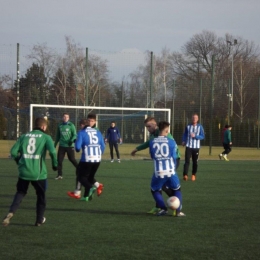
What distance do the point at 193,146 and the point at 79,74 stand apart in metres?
16.9

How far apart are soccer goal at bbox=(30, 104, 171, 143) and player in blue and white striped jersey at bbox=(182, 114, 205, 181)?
12489 mm

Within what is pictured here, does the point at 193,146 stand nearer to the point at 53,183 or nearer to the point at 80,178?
the point at 53,183

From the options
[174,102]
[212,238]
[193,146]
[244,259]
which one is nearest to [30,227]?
[212,238]

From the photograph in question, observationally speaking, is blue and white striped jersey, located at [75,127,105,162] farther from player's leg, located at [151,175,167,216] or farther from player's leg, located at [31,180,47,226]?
player's leg, located at [31,180,47,226]

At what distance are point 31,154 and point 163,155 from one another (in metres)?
2.34

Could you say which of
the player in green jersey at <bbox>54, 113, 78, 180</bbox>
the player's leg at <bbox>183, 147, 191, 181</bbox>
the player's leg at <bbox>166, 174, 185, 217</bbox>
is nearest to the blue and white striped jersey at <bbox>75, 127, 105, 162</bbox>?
the player's leg at <bbox>166, 174, 185, 217</bbox>

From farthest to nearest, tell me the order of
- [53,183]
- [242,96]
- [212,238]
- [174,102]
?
1. [242,96]
2. [174,102]
3. [53,183]
4. [212,238]

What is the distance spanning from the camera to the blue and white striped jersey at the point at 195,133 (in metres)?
18.3

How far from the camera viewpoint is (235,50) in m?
69.4

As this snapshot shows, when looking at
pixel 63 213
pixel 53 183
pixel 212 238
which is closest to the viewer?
pixel 212 238

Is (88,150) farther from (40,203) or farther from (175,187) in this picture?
(40,203)

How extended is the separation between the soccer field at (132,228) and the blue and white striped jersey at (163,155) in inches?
30.1

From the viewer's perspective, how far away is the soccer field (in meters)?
7.56

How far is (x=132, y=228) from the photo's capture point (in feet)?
30.5
